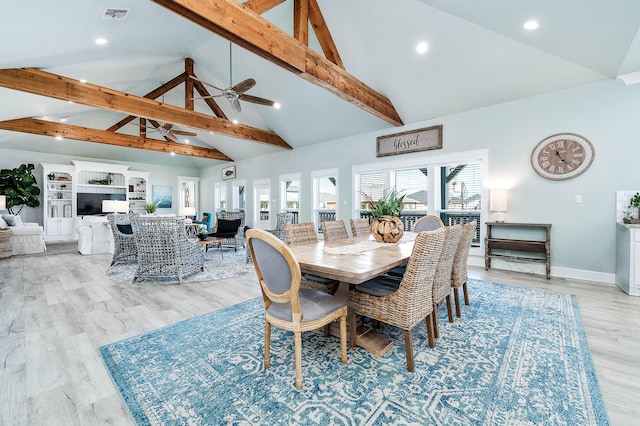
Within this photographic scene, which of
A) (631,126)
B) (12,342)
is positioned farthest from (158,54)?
(631,126)

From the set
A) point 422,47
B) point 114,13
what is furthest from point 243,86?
point 422,47

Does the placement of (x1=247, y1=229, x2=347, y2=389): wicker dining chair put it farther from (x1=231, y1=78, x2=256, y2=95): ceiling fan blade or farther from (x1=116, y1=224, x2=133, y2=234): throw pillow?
(x1=116, y1=224, x2=133, y2=234): throw pillow

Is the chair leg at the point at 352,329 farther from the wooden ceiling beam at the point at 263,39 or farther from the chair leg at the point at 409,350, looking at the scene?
the wooden ceiling beam at the point at 263,39

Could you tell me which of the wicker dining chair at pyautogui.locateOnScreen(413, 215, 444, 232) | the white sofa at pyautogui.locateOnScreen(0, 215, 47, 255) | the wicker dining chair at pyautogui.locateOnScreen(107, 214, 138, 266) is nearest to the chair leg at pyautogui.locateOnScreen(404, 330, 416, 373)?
the wicker dining chair at pyautogui.locateOnScreen(413, 215, 444, 232)

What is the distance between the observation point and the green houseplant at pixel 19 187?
730 centimetres

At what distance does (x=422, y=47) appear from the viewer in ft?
13.2

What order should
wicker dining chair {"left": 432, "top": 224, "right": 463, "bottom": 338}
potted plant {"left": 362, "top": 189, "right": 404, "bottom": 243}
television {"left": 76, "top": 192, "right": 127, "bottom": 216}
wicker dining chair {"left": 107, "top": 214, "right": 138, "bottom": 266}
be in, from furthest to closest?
television {"left": 76, "top": 192, "right": 127, "bottom": 216}
wicker dining chair {"left": 107, "top": 214, "right": 138, "bottom": 266}
potted plant {"left": 362, "top": 189, "right": 404, "bottom": 243}
wicker dining chair {"left": 432, "top": 224, "right": 463, "bottom": 338}

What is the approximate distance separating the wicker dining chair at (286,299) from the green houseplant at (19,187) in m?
9.66

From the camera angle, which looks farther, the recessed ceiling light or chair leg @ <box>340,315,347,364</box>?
the recessed ceiling light

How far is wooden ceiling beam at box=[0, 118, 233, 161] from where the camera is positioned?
617 cm

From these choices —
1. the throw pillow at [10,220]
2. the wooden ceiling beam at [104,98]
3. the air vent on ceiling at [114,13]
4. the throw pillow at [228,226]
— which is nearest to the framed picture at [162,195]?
the throw pillow at [10,220]

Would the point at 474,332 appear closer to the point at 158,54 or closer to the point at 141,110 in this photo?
the point at 141,110

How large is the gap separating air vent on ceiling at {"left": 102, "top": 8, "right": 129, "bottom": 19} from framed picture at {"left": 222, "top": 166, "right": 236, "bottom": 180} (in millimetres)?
6869

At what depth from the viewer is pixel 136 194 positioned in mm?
10203
